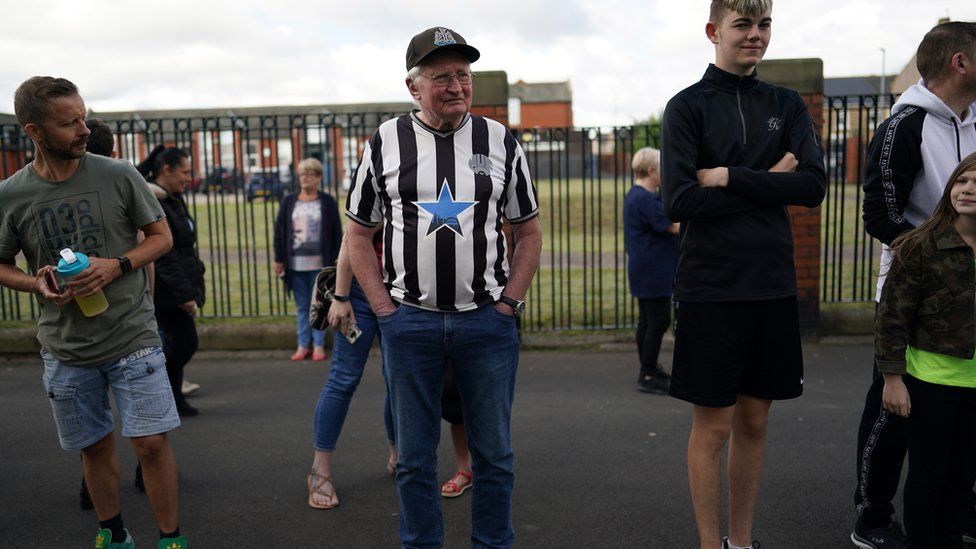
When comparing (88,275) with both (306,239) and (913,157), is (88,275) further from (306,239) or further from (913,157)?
(306,239)

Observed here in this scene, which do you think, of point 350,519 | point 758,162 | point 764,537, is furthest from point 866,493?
point 350,519

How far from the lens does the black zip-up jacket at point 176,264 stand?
506 cm

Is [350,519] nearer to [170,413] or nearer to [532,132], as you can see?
[170,413]

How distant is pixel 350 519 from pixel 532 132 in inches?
198

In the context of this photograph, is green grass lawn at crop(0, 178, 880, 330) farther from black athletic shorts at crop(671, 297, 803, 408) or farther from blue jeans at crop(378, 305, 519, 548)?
blue jeans at crop(378, 305, 519, 548)

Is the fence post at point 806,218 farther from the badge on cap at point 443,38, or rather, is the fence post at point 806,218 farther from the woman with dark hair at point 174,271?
the badge on cap at point 443,38

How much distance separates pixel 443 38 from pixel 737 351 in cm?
151

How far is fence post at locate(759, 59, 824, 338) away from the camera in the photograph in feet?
24.3

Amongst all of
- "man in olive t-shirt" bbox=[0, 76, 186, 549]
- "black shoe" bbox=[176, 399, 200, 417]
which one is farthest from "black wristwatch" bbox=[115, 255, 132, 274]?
"black shoe" bbox=[176, 399, 200, 417]

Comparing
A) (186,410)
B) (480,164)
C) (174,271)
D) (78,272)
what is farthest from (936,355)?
(186,410)

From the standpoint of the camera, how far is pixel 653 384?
20.7 feet

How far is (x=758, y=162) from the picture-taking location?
3.06 m

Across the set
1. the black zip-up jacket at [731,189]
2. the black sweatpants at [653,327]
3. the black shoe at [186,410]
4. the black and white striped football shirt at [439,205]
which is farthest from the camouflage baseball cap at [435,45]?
the black shoe at [186,410]

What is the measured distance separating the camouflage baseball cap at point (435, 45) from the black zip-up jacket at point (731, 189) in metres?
0.76
